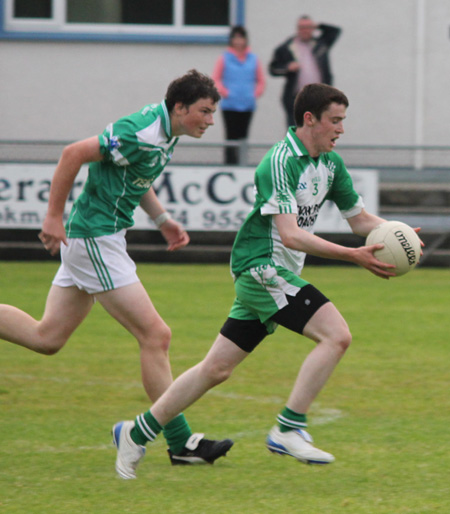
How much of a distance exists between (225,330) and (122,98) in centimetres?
1232

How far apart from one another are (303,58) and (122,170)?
9.47 meters

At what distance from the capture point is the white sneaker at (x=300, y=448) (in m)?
5.25

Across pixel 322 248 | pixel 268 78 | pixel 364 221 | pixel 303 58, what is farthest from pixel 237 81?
pixel 322 248

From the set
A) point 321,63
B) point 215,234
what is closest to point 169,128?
point 215,234

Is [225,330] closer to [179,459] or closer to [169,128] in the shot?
[179,459]

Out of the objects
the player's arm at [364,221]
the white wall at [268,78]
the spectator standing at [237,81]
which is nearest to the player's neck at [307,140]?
the player's arm at [364,221]

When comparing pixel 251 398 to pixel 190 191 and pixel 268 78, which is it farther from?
pixel 268 78

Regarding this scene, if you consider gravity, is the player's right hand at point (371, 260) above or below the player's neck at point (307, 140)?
below

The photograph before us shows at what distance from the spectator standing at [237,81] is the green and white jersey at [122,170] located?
8.52 meters

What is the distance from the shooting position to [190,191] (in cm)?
1388

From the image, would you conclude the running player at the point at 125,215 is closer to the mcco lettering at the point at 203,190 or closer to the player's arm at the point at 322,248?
the player's arm at the point at 322,248

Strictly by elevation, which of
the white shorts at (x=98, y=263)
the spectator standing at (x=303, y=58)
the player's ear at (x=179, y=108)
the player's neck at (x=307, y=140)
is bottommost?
the white shorts at (x=98, y=263)

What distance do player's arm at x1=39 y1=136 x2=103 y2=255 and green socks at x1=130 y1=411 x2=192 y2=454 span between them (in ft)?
3.11

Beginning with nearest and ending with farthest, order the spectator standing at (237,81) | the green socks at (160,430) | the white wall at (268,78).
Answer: the green socks at (160,430) → the spectator standing at (237,81) → the white wall at (268,78)
